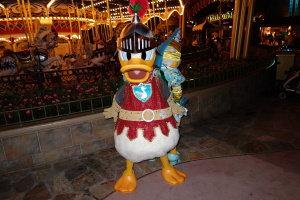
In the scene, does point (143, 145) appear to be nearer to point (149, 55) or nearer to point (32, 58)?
point (149, 55)

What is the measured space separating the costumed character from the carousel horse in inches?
255

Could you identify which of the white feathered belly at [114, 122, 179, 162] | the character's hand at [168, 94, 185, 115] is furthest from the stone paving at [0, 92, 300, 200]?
the character's hand at [168, 94, 185, 115]

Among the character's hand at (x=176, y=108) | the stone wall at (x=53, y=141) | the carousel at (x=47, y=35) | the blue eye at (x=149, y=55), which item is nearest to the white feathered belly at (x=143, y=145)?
the character's hand at (x=176, y=108)

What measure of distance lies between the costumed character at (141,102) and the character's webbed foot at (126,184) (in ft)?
1.80

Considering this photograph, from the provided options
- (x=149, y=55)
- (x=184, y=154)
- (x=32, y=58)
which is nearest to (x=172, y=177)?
(x=184, y=154)

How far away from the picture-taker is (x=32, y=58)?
26.7 feet

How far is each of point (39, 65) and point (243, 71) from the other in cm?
680

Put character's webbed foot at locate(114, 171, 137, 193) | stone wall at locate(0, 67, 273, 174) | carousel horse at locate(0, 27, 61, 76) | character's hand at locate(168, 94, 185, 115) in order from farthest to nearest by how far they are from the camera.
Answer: carousel horse at locate(0, 27, 61, 76)
stone wall at locate(0, 67, 273, 174)
character's webbed foot at locate(114, 171, 137, 193)
character's hand at locate(168, 94, 185, 115)

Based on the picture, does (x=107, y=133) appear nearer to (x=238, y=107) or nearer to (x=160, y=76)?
(x=160, y=76)

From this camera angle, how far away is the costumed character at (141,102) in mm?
2297

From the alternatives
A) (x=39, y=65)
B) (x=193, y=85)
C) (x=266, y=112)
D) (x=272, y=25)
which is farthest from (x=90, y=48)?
(x=272, y=25)

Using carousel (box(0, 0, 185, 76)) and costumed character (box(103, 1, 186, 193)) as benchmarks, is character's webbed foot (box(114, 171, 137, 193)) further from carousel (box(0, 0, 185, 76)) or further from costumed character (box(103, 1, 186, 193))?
carousel (box(0, 0, 185, 76))

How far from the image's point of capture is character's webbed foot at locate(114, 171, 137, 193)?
9.52ft

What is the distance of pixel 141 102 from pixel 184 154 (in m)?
1.87
